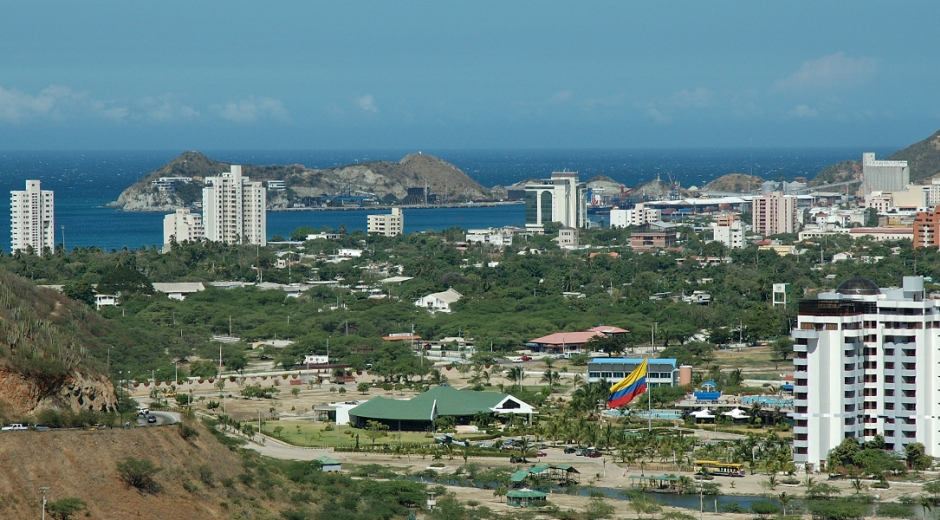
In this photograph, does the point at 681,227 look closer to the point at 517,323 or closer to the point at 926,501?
the point at 517,323

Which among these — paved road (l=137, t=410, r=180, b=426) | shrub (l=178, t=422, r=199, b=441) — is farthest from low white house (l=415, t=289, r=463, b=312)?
shrub (l=178, t=422, r=199, b=441)

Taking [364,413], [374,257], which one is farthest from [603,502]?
[374,257]

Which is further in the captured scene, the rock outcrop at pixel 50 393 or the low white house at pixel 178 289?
the low white house at pixel 178 289

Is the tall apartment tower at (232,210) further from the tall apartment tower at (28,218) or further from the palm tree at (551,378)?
the palm tree at (551,378)

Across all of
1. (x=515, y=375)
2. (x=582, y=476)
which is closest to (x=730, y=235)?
(x=515, y=375)

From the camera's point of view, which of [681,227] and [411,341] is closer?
[411,341]

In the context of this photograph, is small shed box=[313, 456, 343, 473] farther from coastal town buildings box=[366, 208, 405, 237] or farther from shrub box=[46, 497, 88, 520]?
coastal town buildings box=[366, 208, 405, 237]

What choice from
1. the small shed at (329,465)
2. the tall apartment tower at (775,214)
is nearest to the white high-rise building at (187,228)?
the tall apartment tower at (775,214)
